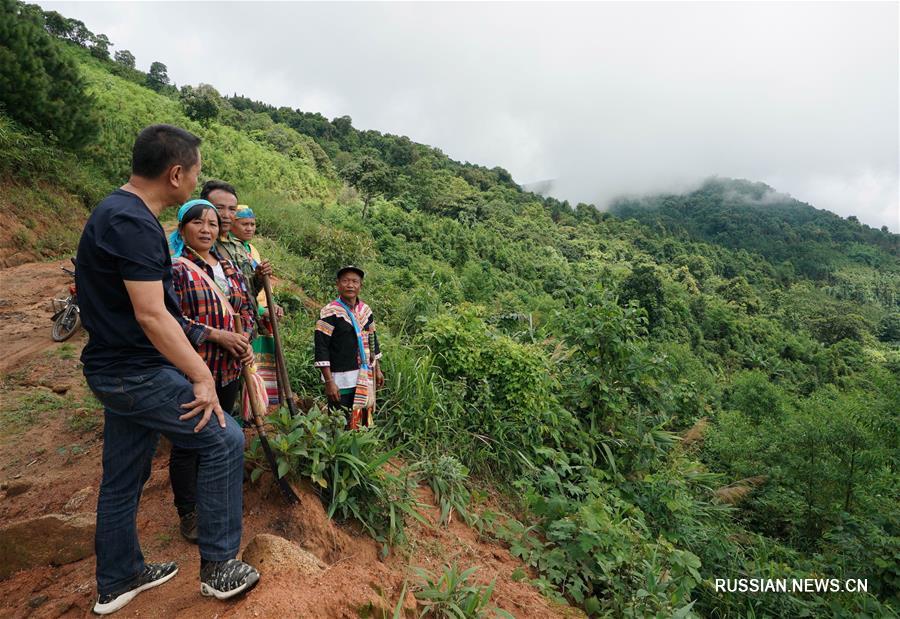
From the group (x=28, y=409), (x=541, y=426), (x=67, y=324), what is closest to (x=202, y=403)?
(x=541, y=426)

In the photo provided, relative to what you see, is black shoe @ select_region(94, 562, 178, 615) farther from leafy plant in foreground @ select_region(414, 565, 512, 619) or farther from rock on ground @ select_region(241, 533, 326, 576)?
leafy plant in foreground @ select_region(414, 565, 512, 619)

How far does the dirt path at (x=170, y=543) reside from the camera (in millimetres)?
1656

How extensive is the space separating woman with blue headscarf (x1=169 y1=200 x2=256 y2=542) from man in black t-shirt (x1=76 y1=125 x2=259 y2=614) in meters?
0.34

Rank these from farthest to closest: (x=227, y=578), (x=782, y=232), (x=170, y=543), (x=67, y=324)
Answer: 1. (x=782, y=232)
2. (x=67, y=324)
3. (x=170, y=543)
4. (x=227, y=578)

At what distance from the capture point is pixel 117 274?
148 centimetres

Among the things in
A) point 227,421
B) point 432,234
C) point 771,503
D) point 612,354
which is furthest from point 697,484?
point 432,234

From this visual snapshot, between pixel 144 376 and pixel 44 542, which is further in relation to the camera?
pixel 44 542

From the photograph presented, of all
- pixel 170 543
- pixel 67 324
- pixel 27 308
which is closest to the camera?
pixel 170 543

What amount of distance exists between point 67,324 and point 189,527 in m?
4.33

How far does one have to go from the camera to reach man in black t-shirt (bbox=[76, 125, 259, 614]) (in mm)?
1438

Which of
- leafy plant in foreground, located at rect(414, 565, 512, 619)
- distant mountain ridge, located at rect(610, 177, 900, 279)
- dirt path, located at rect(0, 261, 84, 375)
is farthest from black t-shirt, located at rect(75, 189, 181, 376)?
distant mountain ridge, located at rect(610, 177, 900, 279)

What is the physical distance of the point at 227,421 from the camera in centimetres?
170

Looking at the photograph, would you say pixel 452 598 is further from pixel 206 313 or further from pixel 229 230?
pixel 229 230

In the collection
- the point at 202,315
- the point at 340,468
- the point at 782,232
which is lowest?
the point at 340,468
